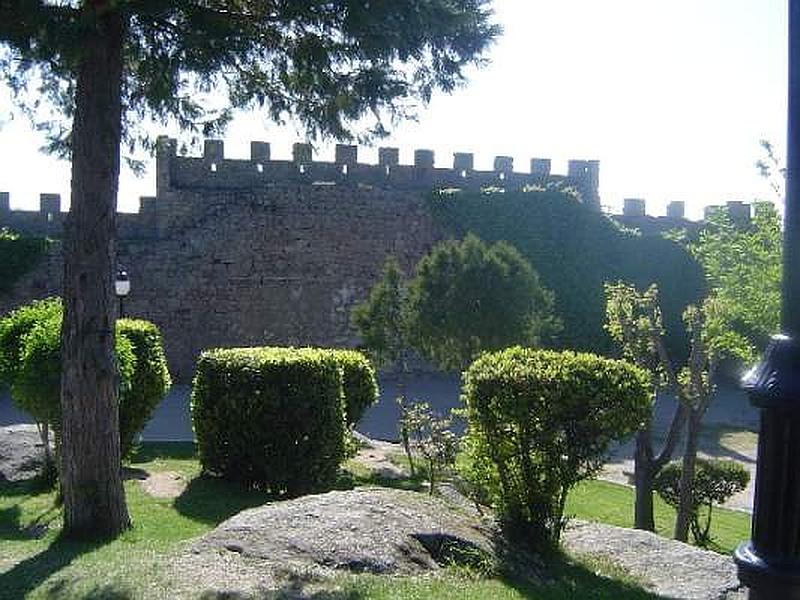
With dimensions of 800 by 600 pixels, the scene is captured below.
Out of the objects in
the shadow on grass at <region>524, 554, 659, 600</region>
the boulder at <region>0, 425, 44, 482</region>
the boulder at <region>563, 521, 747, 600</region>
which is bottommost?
the boulder at <region>0, 425, 44, 482</region>

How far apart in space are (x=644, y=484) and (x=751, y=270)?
2746 millimetres

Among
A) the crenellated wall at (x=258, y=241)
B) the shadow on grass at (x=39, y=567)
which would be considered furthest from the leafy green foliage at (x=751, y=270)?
the crenellated wall at (x=258, y=241)

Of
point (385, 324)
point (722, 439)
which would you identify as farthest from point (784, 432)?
point (722, 439)

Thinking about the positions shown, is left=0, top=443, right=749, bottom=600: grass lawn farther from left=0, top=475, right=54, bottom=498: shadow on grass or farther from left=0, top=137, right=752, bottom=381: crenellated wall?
left=0, top=137, right=752, bottom=381: crenellated wall

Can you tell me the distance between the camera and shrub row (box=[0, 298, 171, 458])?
30.3 ft

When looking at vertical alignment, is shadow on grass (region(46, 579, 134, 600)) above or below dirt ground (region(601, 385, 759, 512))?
above

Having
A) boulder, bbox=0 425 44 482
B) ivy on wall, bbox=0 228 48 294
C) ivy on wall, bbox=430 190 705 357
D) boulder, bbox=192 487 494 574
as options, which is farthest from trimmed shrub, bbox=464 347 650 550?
ivy on wall, bbox=430 190 705 357

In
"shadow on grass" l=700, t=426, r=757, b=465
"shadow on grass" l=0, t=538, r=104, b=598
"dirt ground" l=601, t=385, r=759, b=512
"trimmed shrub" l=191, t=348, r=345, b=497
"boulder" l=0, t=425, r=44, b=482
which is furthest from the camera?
"shadow on grass" l=700, t=426, r=757, b=465

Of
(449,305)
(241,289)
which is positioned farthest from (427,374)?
(449,305)

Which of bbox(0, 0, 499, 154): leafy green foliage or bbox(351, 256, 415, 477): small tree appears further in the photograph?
bbox(351, 256, 415, 477): small tree

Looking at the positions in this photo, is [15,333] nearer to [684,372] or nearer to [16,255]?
[684,372]

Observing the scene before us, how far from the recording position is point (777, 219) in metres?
10.8

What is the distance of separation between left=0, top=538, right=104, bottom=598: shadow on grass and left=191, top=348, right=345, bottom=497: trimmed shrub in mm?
2768

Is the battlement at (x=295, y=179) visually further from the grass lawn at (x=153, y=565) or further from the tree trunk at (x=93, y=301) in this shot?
the tree trunk at (x=93, y=301)
